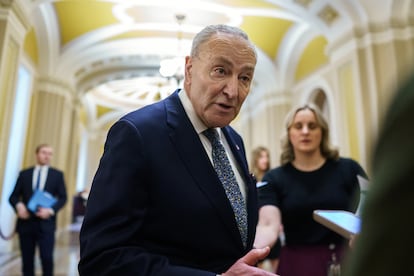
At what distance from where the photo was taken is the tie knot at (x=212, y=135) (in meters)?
1.24

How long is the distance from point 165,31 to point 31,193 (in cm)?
611

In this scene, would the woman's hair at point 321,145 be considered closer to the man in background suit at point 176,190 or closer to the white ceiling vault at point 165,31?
the man in background suit at point 176,190

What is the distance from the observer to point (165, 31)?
9352 mm

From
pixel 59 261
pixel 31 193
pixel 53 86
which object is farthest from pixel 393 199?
pixel 53 86

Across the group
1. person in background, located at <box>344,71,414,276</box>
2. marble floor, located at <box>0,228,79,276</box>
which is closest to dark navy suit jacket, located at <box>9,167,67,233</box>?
marble floor, located at <box>0,228,79,276</box>

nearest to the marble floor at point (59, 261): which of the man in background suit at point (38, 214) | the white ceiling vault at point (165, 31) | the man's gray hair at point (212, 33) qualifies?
the man in background suit at point (38, 214)

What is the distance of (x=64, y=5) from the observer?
799 cm

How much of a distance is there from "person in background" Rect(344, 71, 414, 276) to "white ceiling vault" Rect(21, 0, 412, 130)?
690 cm

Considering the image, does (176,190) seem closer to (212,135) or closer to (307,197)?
(212,135)

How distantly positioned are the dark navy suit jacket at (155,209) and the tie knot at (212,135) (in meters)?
0.11

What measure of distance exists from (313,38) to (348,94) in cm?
266

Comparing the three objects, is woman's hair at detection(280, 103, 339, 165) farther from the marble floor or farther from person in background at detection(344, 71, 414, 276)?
the marble floor

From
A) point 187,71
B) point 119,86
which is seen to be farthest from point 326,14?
point 119,86

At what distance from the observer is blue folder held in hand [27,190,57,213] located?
4137mm
